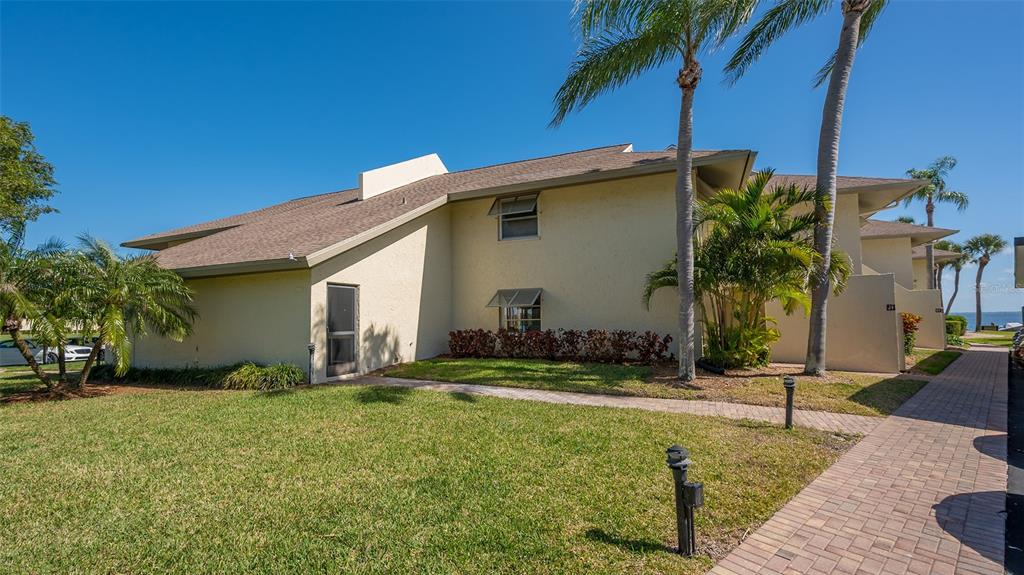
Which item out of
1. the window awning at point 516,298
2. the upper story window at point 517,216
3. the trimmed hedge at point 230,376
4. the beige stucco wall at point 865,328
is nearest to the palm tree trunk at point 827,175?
the beige stucco wall at point 865,328

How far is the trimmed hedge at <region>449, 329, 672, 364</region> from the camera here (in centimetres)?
1285

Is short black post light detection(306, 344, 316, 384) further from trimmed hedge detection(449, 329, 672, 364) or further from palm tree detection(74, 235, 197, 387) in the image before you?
trimmed hedge detection(449, 329, 672, 364)

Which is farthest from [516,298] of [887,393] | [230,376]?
[887,393]

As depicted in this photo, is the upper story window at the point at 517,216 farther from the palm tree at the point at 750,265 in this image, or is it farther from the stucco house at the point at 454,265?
the palm tree at the point at 750,265

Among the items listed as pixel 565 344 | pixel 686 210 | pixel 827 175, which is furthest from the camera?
pixel 565 344

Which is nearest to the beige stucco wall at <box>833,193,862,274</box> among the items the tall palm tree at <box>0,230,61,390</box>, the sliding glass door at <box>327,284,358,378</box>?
the sliding glass door at <box>327,284,358,378</box>

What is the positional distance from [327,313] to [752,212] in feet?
35.7

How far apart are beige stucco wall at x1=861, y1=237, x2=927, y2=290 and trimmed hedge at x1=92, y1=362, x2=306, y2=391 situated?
26.7 m

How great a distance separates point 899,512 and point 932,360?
14849 millimetres

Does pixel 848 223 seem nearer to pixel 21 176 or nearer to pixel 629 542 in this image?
pixel 629 542

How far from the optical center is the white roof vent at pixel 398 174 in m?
17.7

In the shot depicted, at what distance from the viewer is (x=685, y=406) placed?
833cm

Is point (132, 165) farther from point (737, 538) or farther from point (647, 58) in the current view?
point (737, 538)

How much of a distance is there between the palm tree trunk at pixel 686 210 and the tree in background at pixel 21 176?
31521 mm
